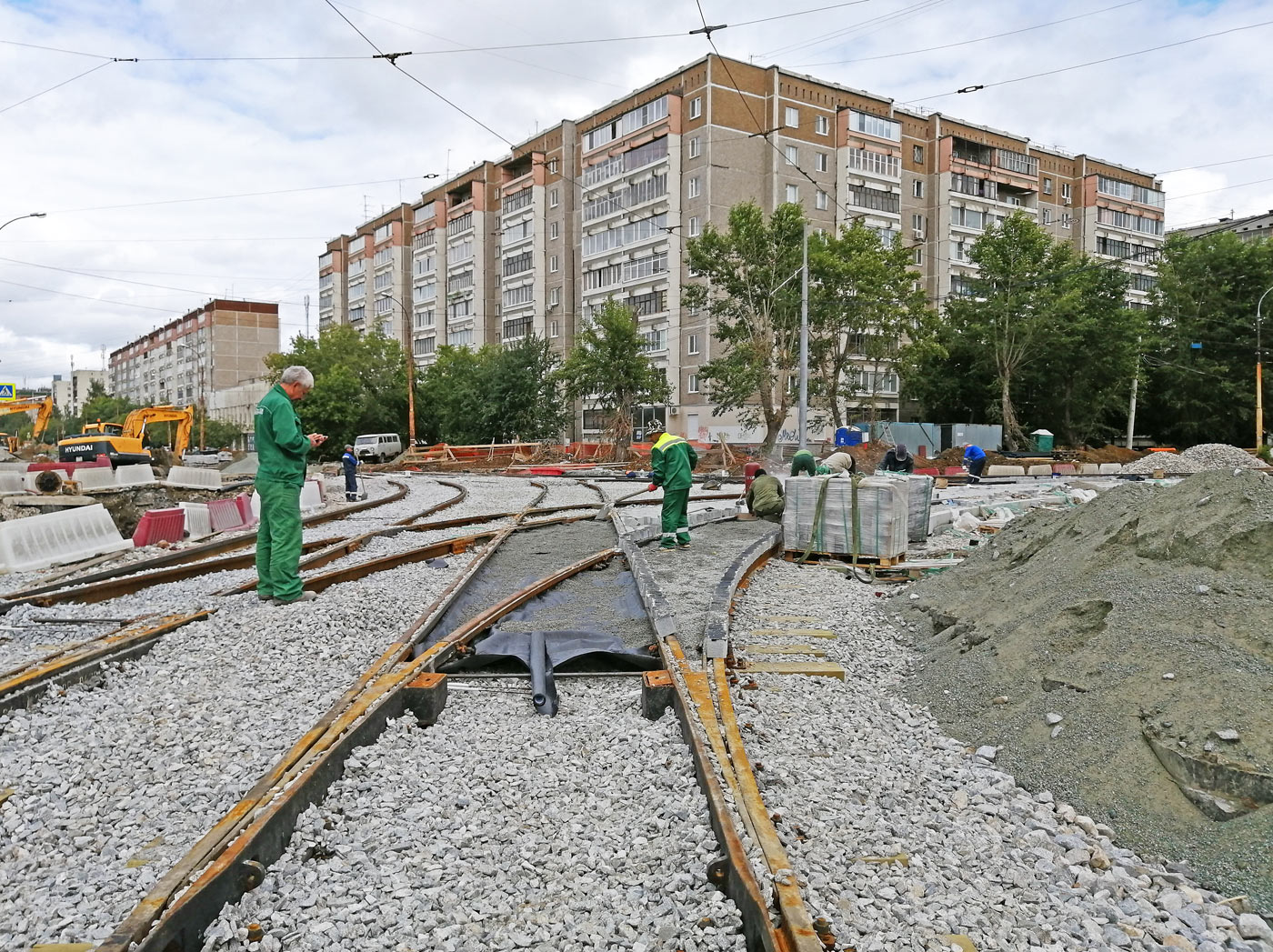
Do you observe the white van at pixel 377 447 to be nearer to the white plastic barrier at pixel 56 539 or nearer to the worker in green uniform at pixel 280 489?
the white plastic barrier at pixel 56 539

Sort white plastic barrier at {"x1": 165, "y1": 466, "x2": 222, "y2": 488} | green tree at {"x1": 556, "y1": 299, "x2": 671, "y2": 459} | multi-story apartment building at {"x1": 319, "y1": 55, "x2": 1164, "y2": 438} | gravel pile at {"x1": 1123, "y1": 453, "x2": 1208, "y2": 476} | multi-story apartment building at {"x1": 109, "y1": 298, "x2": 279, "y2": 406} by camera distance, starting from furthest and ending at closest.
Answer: multi-story apartment building at {"x1": 109, "y1": 298, "x2": 279, "y2": 406} < multi-story apartment building at {"x1": 319, "y1": 55, "x2": 1164, "y2": 438} < green tree at {"x1": 556, "y1": 299, "x2": 671, "y2": 459} < gravel pile at {"x1": 1123, "y1": 453, "x2": 1208, "y2": 476} < white plastic barrier at {"x1": 165, "y1": 466, "x2": 222, "y2": 488}

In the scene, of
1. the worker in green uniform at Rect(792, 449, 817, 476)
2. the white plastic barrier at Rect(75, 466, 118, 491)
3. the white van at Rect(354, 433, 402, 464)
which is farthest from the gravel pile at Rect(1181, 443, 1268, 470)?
the white van at Rect(354, 433, 402, 464)

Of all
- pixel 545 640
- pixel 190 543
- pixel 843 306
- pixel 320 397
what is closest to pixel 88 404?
pixel 320 397

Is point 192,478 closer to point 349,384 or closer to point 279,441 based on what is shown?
point 279,441

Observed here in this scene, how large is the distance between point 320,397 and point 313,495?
141 feet

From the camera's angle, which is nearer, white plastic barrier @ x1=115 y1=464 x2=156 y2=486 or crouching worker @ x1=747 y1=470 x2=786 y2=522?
crouching worker @ x1=747 y1=470 x2=786 y2=522

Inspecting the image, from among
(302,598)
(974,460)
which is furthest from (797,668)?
(974,460)

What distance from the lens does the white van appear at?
51.4m

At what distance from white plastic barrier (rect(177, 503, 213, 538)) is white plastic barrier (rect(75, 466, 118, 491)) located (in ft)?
35.2

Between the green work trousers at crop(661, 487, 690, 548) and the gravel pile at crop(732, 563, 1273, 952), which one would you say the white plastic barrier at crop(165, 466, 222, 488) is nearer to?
the green work trousers at crop(661, 487, 690, 548)

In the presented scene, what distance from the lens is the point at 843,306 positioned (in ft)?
124

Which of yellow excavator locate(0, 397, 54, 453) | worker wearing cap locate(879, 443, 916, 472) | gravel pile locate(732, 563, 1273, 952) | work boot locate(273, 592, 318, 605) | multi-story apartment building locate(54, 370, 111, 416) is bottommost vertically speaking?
gravel pile locate(732, 563, 1273, 952)

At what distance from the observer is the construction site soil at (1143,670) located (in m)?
3.30

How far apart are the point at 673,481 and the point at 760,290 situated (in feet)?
96.0
